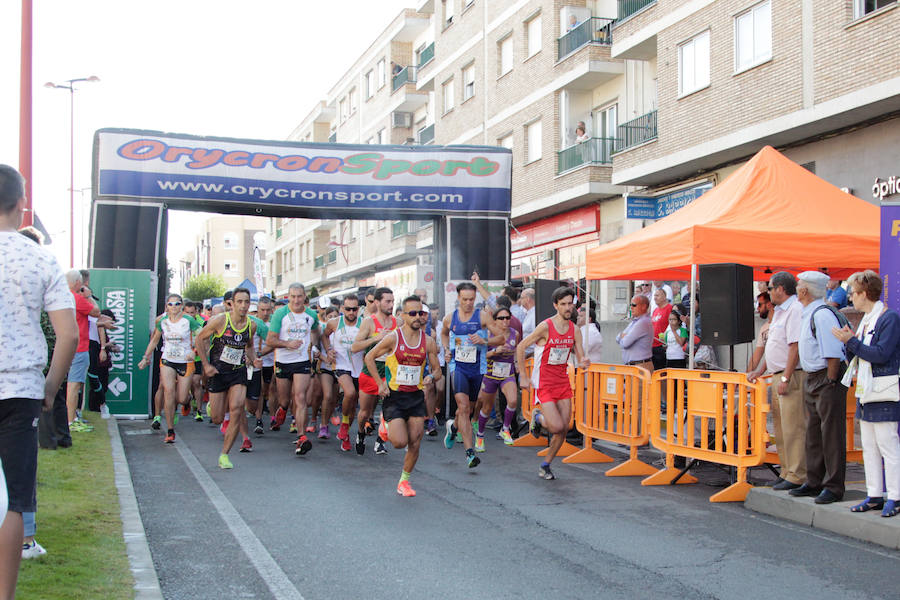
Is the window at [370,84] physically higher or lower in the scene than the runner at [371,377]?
higher

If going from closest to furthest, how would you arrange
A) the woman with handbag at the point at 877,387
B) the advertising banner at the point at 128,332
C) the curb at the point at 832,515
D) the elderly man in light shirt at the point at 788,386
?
the curb at the point at 832,515, the woman with handbag at the point at 877,387, the elderly man in light shirt at the point at 788,386, the advertising banner at the point at 128,332

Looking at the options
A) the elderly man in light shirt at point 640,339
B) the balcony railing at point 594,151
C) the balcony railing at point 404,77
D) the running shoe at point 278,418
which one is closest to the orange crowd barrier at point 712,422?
the elderly man in light shirt at point 640,339

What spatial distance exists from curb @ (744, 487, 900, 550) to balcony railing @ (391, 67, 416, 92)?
36542 millimetres

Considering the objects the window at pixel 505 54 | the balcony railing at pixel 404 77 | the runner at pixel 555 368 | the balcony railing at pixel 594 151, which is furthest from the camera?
the balcony railing at pixel 404 77

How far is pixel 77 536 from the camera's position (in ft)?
19.7

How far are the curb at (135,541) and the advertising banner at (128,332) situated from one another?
5.21m

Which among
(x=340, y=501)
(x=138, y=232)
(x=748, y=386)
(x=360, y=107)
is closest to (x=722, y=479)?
(x=748, y=386)

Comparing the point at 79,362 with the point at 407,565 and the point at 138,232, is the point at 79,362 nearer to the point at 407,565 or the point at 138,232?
the point at 138,232

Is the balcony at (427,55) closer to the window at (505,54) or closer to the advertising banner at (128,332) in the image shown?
the window at (505,54)

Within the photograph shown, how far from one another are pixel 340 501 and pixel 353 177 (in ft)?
28.7

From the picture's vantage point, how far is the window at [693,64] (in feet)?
66.4

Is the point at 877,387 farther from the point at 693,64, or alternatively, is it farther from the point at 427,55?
the point at 427,55

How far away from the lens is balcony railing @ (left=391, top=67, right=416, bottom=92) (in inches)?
1686

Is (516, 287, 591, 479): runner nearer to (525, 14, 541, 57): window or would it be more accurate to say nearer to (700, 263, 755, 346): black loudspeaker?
(700, 263, 755, 346): black loudspeaker
